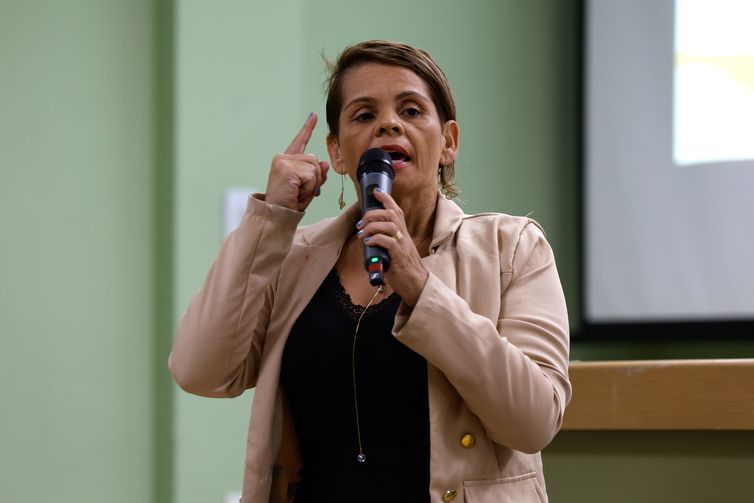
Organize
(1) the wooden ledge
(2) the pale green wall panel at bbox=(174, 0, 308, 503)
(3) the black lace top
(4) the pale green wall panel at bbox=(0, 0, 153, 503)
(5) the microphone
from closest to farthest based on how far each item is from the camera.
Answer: (5) the microphone → (3) the black lace top → (1) the wooden ledge → (4) the pale green wall panel at bbox=(0, 0, 153, 503) → (2) the pale green wall panel at bbox=(174, 0, 308, 503)

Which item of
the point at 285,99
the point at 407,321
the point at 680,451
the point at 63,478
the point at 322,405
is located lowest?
the point at 63,478

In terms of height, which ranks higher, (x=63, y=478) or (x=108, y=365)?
(x=108, y=365)

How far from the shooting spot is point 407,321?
1.31 meters

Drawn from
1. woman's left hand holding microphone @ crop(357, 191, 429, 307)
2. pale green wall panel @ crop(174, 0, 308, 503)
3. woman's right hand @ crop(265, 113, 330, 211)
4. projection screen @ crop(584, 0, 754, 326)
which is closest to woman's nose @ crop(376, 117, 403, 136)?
woman's right hand @ crop(265, 113, 330, 211)

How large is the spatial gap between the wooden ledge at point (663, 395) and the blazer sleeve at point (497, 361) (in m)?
0.66

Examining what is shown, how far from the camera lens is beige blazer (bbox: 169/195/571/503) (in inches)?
51.4

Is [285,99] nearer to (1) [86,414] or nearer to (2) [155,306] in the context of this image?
(2) [155,306]

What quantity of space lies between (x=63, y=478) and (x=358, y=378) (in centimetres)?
136

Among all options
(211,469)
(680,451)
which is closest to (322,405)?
(680,451)

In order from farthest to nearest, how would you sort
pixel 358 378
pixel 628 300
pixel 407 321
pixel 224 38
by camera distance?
pixel 628 300, pixel 224 38, pixel 358 378, pixel 407 321

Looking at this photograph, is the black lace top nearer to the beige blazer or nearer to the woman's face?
the beige blazer

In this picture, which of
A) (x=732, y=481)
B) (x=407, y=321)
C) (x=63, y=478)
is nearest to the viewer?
(x=407, y=321)

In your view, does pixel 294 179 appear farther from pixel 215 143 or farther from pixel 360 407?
pixel 215 143

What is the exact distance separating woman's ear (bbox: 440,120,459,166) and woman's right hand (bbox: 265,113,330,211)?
215 millimetres
